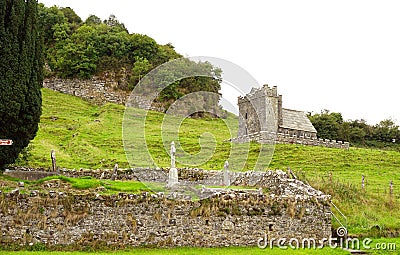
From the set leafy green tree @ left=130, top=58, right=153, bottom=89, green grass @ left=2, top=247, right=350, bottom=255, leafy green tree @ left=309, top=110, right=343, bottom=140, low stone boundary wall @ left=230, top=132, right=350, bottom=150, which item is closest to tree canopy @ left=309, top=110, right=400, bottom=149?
leafy green tree @ left=309, top=110, right=343, bottom=140

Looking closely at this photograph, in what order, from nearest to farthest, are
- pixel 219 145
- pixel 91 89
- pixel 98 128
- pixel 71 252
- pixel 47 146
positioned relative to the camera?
1. pixel 71 252
2. pixel 47 146
3. pixel 219 145
4. pixel 98 128
5. pixel 91 89

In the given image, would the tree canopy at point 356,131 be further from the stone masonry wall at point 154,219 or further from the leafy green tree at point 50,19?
the stone masonry wall at point 154,219

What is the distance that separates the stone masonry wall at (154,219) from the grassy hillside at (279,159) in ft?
9.72

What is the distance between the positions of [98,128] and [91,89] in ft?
84.7

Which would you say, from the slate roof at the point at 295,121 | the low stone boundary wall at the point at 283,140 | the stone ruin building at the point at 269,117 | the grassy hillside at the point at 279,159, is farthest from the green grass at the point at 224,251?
the slate roof at the point at 295,121

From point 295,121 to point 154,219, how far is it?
1593 inches

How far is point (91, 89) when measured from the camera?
7075 centimetres

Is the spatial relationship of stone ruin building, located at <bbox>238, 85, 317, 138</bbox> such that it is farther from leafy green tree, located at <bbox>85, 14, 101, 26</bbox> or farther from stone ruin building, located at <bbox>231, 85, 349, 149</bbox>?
leafy green tree, located at <bbox>85, 14, 101, 26</bbox>

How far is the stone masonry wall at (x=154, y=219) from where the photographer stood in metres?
15.7

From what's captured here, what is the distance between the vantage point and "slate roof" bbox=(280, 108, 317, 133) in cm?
5381

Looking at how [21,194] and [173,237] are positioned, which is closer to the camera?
[21,194]

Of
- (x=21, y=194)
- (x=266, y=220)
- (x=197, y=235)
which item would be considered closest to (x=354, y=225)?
(x=266, y=220)

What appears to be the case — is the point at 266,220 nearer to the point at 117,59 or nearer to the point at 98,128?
the point at 98,128

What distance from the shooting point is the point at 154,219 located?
16.8 m
